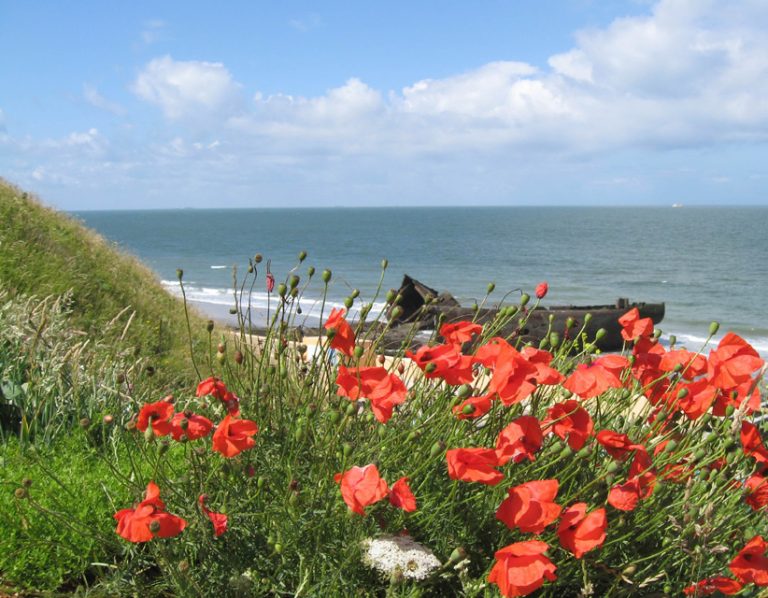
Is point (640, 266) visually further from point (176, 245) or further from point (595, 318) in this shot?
point (176, 245)

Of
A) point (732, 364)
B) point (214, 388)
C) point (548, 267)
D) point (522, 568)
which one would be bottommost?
point (548, 267)

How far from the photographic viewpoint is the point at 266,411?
2820mm

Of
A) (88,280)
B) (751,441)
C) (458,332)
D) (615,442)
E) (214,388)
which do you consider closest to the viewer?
(615,442)

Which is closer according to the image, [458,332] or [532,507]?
[532,507]

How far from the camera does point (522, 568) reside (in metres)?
1.78

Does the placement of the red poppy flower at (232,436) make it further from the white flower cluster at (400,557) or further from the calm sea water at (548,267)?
the calm sea water at (548,267)

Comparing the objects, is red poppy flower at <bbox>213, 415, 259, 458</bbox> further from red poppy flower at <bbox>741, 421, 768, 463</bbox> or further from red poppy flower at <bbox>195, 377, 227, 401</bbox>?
red poppy flower at <bbox>741, 421, 768, 463</bbox>

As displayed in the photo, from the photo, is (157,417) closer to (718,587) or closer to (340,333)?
(340,333)

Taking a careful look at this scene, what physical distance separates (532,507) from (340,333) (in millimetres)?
817

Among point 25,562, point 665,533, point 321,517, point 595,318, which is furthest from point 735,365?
point 595,318

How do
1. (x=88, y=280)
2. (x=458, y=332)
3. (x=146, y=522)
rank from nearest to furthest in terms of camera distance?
1. (x=146, y=522)
2. (x=458, y=332)
3. (x=88, y=280)

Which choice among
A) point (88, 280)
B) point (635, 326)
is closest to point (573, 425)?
point (635, 326)

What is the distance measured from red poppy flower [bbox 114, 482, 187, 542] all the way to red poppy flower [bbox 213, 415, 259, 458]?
21 cm

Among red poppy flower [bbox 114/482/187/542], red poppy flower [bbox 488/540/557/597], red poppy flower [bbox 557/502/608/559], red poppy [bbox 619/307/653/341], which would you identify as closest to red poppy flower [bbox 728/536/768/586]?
red poppy flower [bbox 557/502/608/559]
